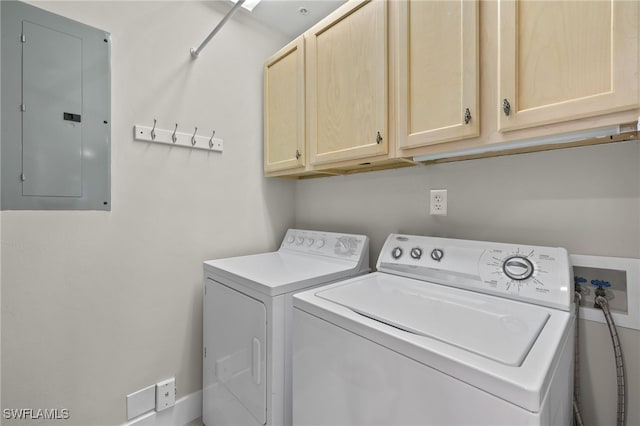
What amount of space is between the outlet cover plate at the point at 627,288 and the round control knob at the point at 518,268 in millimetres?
212

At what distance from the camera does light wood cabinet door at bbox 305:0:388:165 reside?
1.34m

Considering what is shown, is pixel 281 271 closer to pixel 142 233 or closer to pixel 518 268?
pixel 142 233

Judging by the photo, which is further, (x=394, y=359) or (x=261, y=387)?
(x=261, y=387)

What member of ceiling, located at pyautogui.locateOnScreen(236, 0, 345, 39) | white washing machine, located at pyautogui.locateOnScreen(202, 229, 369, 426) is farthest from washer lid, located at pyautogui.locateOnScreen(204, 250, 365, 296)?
ceiling, located at pyautogui.locateOnScreen(236, 0, 345, 39)

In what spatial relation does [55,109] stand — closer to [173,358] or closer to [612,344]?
[173,358]

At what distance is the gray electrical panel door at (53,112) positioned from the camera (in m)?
1.20

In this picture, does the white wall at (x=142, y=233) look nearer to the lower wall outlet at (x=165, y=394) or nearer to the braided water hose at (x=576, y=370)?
the lower wall outlet at (x=165, y=394)

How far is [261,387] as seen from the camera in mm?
1216

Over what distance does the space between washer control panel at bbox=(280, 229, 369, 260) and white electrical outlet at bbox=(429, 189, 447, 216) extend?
396 mm

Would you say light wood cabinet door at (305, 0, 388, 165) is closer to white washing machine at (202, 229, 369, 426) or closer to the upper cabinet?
the upper cabinet

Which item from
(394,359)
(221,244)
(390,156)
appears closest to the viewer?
(394,359)

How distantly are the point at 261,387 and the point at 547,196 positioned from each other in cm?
142

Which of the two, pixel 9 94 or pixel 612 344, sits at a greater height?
pixel 9 94

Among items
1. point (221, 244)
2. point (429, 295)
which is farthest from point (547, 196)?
point (221, 244)
